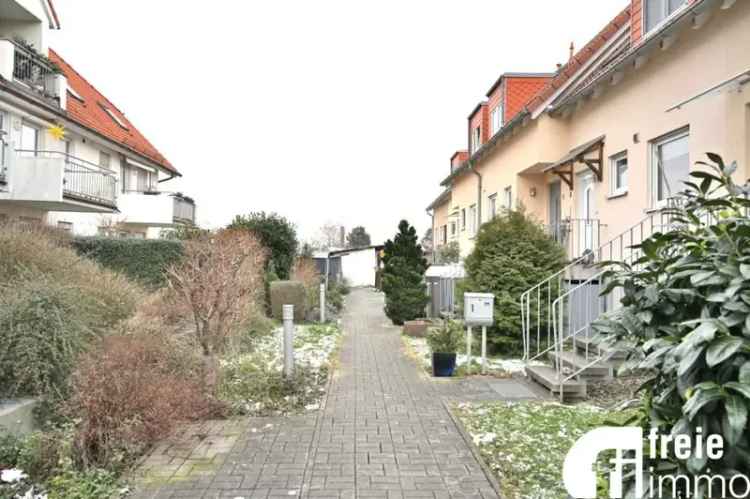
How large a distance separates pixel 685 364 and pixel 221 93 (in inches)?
526

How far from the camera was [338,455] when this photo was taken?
5199 millimetres

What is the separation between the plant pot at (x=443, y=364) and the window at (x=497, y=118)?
11542mm

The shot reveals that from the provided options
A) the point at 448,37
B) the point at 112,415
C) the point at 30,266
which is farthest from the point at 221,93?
the point at 112,415

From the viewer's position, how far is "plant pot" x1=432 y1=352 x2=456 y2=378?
891cm

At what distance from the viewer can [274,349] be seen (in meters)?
11.4

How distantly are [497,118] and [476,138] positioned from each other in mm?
3346

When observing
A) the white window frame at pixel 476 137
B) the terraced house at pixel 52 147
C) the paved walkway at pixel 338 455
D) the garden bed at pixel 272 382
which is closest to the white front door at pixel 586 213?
the paved walkway at pixel 338 455

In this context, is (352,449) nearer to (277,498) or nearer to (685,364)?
(277,498)

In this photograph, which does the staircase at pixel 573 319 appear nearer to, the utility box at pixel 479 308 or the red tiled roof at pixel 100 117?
the utility box at pixel 479 308

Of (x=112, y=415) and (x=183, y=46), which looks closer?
(x=112, y=415)

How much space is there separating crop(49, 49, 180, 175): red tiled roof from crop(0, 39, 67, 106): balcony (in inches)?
41.1

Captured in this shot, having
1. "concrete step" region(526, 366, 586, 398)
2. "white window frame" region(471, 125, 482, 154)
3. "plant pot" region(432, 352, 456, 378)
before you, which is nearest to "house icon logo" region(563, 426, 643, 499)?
"concrete step" region(526, 366, 586, 398)

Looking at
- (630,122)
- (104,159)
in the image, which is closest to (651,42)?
(630,122)

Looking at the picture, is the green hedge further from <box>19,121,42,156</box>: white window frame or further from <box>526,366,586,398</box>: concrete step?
<box>526,366,586,398</box>: concrete step
